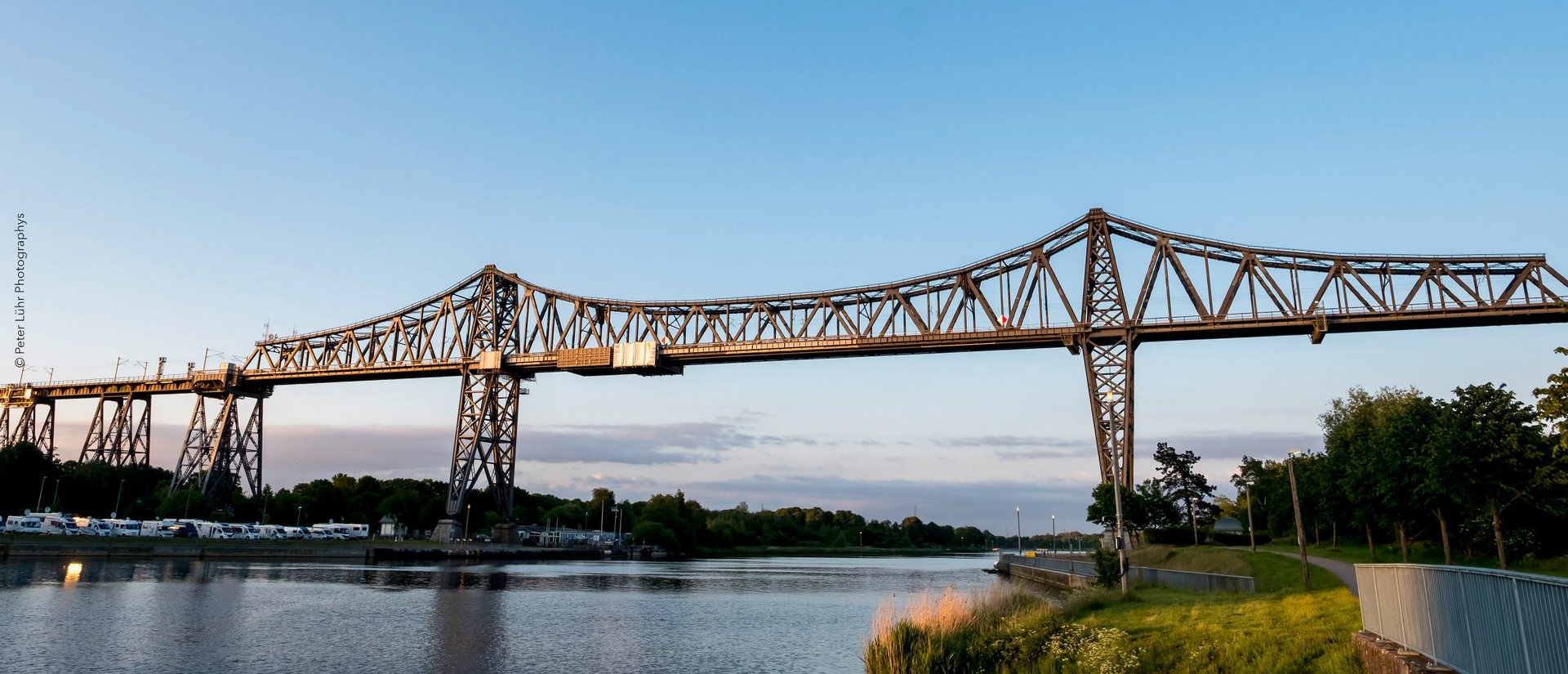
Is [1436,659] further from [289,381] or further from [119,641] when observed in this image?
[289,381]

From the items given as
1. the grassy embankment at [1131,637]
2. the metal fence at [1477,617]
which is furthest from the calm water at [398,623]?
the metal fence at [1477,617]

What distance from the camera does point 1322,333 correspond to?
67.5 meters

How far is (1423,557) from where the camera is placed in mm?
49500

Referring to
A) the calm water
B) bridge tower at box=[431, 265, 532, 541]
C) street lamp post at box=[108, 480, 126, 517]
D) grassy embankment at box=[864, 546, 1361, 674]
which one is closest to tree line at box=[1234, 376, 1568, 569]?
grassy embankment at box=[864, 546, 1361, 674]

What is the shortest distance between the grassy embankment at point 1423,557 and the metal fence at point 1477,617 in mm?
19586

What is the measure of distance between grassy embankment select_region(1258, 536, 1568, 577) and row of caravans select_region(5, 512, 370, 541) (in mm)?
90596

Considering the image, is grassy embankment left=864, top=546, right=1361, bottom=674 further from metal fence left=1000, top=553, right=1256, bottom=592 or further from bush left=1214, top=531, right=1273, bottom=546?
bush left=1214, top=531, right=1273, bottom=546

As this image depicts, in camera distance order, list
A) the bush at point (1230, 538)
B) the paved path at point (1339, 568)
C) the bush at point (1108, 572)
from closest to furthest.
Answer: the paved path at point (1339, 568) → the bush at point (1108, 572) → the bush at point (1230, 538)

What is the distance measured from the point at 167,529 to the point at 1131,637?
9493 centimetres

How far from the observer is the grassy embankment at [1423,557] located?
126 ft

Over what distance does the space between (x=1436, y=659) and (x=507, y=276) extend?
96.2 m

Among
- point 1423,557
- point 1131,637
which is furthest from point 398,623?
point 1423,557

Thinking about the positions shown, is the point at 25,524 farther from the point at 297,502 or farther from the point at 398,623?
the point at 398,623

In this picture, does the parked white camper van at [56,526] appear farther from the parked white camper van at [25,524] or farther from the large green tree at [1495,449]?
the large green tree at [1495,449]
